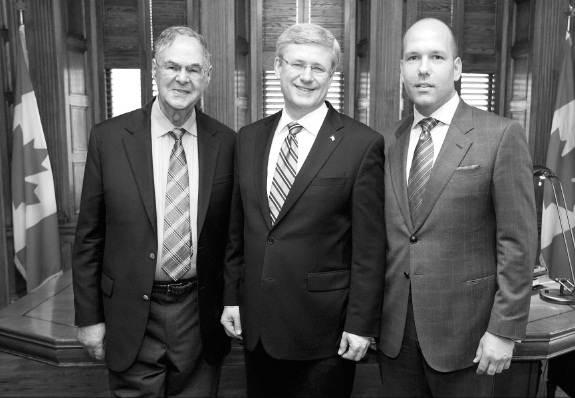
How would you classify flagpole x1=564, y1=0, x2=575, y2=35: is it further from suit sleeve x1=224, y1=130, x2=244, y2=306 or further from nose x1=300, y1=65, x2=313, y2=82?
suit sleeve x1=224, y1=130, x2=244, y2=306

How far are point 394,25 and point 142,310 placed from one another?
3094mm

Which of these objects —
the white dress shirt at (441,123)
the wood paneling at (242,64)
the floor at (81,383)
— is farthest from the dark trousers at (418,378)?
the wood paneling at (242,64)

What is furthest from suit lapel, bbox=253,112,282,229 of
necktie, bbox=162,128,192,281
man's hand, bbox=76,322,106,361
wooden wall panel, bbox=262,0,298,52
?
wooden wall panel, bbox=262,0,298,52

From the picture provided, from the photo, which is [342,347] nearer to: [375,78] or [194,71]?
[194,71]

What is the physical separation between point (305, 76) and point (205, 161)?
44 centimetres

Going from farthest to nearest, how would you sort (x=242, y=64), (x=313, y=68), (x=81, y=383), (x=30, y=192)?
(x=242, y=64)
(x=30, y=192)
(x=81, y=383)
(x=313, y=68)

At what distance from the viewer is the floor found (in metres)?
2.90

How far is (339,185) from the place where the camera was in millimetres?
1594

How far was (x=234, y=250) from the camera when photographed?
1759 millimetres

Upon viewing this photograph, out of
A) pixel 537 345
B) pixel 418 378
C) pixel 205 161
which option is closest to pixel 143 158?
pixel 205 161

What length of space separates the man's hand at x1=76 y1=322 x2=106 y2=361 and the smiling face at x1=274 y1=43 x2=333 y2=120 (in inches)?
38.5

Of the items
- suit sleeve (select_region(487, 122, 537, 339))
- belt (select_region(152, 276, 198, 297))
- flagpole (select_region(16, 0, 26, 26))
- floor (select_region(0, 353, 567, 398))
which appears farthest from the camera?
flagpole (select_region(16, 0, 26, 26))

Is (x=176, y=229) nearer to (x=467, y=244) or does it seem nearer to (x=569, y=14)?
(x=467, y=244)

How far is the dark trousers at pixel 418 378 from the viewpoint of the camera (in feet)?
5.20
